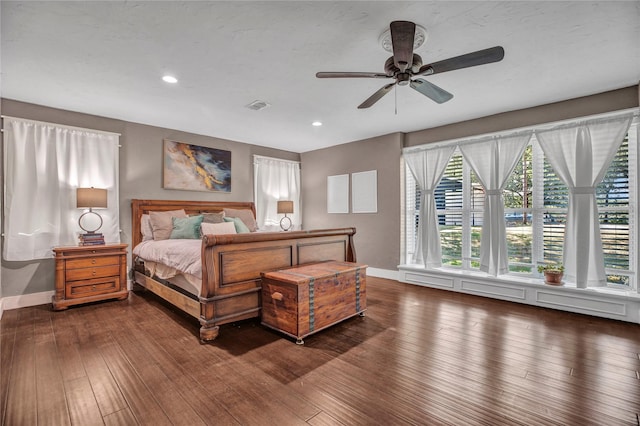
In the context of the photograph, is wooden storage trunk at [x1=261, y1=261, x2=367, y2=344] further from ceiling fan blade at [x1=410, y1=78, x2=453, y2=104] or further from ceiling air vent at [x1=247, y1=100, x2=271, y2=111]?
ceiling air vent at [x1=247, y1=100, x2=271, y2=111]

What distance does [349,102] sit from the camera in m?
3.75

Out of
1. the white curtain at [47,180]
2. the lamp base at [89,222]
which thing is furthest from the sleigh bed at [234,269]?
the white curtain at [47,180]

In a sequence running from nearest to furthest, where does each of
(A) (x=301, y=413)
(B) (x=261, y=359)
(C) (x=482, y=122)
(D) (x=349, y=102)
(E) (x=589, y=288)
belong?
1. (A) (x=301, y=413)
2. (B) (x=261, y=359)
3. (E) (x=589, y=288)
4. (D) (x=349, y=102)
5. (C) (x=482, y=122)

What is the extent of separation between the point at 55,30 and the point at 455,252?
5.26 m

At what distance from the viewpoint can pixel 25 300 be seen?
3689 mm

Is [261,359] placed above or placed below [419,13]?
below

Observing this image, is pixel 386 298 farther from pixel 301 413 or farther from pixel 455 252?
pixel 301 413

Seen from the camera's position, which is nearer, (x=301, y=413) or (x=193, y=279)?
(x=301, y=413)

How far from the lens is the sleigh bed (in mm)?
2680

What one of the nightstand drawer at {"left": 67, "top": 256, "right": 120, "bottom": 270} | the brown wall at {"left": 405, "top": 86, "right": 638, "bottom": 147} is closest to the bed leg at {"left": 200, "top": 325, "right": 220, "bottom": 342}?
the nightstand drawer at {"left": 67, "top": 256, "right": 120, "bottom": 270}

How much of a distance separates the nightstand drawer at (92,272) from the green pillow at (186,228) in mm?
815

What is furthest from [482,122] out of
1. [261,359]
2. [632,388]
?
[261,359]

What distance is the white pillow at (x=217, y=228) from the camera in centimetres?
418

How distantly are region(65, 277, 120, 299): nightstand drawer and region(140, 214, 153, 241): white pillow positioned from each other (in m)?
0.73
